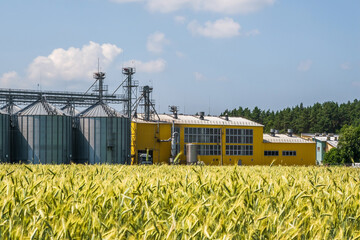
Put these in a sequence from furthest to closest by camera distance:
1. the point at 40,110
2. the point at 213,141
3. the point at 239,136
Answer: the point at 239,136 → the point at 213,141 → the point at 40,110

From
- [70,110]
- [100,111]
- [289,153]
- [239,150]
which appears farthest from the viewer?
[289,153]

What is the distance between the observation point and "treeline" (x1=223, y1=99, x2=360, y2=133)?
543ft

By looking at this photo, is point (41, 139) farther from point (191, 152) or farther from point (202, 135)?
point (202, 135)

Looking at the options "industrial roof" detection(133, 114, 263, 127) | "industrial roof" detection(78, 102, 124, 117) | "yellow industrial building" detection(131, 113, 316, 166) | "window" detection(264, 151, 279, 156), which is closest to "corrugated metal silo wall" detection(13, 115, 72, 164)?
"industrial roof" detection(78, 102, 124, 117)

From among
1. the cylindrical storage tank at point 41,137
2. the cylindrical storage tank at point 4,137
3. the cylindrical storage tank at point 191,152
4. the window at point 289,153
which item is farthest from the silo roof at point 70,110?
the window at point 289,153

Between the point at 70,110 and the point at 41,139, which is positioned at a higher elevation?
the point at 70,110

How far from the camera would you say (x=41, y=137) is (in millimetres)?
48719

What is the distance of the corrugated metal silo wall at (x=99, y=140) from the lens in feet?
171

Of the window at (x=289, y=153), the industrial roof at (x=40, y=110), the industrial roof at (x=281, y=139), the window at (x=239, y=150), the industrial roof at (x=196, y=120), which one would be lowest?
the window at (x=289, y=153)

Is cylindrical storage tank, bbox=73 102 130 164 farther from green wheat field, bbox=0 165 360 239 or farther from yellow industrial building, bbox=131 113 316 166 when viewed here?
green wheat field, bbox=0 165 360 239

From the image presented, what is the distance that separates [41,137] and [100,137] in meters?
6.93

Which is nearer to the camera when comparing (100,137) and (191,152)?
(100,137)

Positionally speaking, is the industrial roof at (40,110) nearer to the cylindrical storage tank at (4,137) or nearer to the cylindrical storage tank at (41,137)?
the cylindrical storage tank at (41,137)

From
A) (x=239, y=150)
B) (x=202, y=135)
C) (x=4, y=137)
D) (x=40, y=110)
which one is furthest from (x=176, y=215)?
(x=239, y=150)
